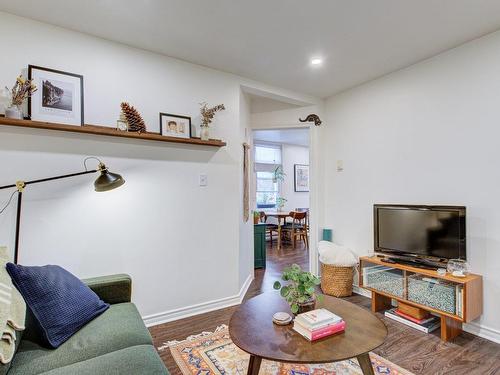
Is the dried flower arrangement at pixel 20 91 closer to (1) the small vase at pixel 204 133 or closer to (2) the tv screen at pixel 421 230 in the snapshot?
(1) the small vase at pixel 204 133

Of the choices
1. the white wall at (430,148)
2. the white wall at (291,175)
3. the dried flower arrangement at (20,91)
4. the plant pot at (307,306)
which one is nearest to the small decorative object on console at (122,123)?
the dried flower arrangement at (20,91)

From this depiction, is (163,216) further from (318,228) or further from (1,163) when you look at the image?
(318,228)

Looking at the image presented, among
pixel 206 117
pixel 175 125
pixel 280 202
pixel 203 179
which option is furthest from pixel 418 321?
pixel 280 202

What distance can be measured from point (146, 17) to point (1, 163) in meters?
1.48

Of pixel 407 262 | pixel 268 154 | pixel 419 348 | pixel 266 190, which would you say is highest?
pixel 268 154

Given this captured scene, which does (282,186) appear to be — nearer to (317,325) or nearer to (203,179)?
(203,179)

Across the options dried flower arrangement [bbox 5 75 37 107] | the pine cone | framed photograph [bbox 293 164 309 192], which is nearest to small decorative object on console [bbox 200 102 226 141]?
the pine cone

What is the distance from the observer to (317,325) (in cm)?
146

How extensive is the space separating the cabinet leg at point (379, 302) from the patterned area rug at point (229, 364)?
88cm

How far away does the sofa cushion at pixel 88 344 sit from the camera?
1267 mm

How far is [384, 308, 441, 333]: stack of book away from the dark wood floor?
0.18ft

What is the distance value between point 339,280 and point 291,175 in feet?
16.0

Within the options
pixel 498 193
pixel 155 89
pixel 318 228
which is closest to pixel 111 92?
pixel 155 89

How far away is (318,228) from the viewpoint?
12.3ft
